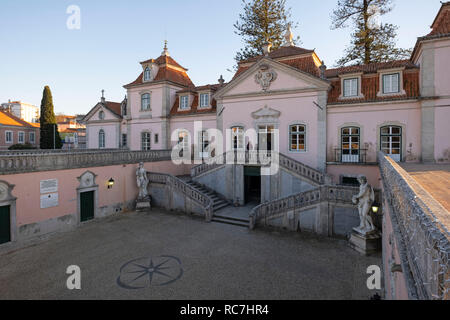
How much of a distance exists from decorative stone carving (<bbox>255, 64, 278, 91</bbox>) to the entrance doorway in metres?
6.80

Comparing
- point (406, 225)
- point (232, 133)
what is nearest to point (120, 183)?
point (232, 133)

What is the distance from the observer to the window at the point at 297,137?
19.0 metres

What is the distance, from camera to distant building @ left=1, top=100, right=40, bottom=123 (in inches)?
2749

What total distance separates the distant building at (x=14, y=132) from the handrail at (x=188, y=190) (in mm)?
35096

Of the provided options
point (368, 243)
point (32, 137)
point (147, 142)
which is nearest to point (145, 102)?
point (147, 142)

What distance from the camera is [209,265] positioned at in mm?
10273

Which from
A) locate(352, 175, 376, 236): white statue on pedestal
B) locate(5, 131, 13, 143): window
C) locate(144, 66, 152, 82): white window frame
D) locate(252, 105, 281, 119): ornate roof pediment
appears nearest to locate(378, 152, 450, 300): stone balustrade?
locate(352, 175, 376, 236): white statue on pedestal

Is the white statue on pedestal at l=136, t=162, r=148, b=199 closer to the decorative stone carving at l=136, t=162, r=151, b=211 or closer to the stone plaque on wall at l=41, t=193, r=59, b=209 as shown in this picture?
the decorative stone carving at l=136, t=162, r=151, b=211

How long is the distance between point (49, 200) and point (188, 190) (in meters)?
8.23

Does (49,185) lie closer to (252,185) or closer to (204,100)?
(204,100)

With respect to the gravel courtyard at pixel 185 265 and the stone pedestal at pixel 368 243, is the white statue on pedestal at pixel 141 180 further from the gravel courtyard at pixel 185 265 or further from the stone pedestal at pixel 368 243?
the stone pedestal at pixel 368 243

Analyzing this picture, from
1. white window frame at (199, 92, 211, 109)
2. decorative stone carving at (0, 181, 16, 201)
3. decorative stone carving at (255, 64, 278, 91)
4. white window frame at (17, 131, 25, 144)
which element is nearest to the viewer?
decorative stone carving at (0, 181, 16, 201)

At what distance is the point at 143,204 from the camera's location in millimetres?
18953
